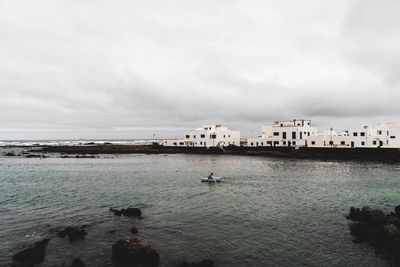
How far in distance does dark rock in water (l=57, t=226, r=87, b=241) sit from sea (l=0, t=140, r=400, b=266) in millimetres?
508

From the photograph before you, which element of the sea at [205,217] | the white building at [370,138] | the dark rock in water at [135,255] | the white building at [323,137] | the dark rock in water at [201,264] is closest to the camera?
the dark rock in water at [201,264]

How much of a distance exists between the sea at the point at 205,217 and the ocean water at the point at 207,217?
0.06 m

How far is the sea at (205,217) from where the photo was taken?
18.3 metres

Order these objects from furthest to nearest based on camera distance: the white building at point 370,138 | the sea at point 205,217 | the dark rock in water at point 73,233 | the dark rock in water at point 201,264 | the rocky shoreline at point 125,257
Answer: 1. the white building at point 370,138
2. the dark rock in water at point 73,233
3. the sea at point 205,217
4. the rocky shoreline at point 125,257
5. the dark rock in water at point 201,264

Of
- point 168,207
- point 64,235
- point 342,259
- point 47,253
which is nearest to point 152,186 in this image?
point 168,207

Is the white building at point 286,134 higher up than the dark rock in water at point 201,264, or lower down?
higher up

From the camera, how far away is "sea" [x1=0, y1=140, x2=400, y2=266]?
60.1ft

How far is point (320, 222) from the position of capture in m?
24.6

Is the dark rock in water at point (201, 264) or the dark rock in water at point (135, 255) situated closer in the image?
the dark rock in water at point (201, 264)

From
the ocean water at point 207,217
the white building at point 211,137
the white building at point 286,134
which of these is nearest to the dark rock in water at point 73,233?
the ocean water at point 207,217

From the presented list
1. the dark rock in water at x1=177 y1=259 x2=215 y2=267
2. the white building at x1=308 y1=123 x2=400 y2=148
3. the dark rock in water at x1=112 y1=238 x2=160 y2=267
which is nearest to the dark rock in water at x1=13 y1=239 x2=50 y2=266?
the dark rock in water at x1=112 y1=238 x2=160 y2=267

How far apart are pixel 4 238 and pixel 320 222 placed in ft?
73.6

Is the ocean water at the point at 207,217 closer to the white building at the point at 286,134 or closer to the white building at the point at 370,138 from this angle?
the white building at the point at 370,138

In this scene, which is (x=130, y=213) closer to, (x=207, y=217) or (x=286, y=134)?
(x=207, y=217)
